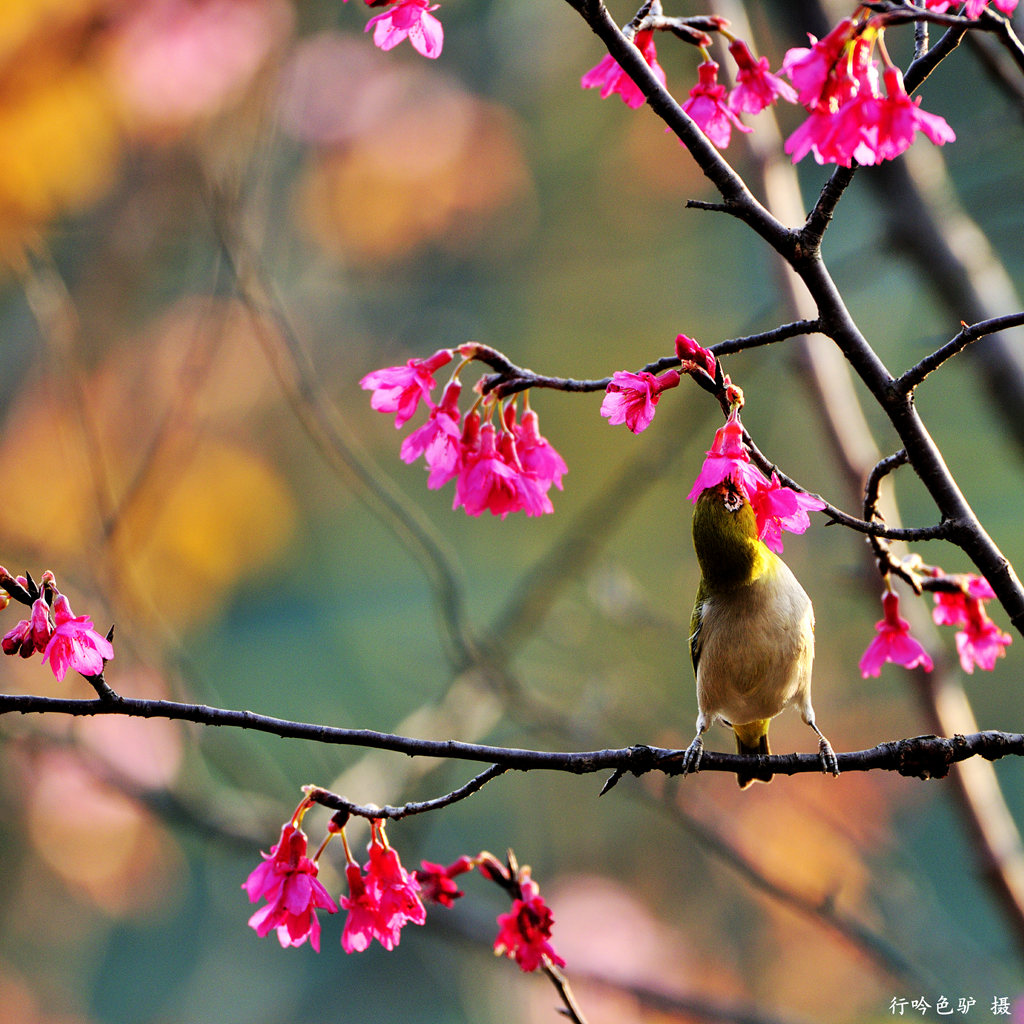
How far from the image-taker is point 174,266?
5.84 m

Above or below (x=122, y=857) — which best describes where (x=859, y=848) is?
below

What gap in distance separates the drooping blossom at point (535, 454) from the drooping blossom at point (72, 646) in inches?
25.2

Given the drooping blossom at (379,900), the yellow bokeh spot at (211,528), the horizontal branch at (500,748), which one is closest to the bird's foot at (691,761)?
the horizontal branch at (500,748)

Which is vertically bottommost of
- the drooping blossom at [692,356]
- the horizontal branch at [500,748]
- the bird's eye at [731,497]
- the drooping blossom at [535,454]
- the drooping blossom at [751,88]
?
the horizontal branch at [500,748]

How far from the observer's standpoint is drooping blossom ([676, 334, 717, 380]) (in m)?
1.11

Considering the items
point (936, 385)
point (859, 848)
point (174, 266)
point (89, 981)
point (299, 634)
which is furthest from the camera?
point (299, 634)

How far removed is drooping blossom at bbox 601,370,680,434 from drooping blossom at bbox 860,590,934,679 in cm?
58

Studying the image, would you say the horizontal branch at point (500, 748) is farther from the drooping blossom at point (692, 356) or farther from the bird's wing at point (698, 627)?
the bird's wing at point (698, 627)

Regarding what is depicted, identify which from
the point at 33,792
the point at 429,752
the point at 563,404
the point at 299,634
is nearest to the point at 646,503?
the point at 563,404

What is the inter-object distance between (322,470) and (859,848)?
6168 mm

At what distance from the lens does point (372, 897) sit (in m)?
1.38

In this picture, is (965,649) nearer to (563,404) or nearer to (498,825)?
(498,825)

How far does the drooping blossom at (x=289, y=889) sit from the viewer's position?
4.30ft

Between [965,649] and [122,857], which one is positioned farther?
[122,857]
